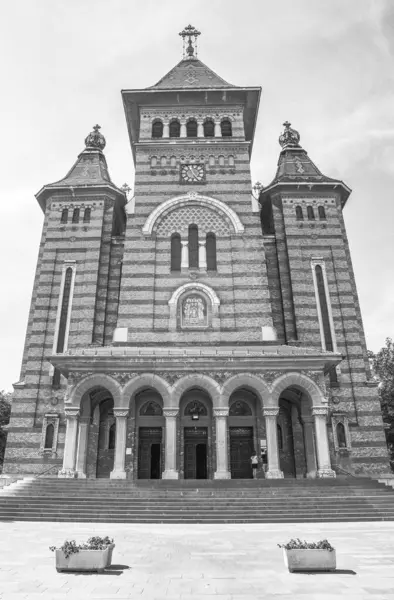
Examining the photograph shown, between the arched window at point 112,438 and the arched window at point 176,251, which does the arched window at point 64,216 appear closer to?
the arched window at point 176,251

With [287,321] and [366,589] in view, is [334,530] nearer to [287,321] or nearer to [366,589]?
Result: [366,589]

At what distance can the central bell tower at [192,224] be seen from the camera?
2703 centimetres

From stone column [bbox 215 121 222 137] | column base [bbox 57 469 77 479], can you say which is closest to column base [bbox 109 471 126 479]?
column base [bbox 57 469 77 479]

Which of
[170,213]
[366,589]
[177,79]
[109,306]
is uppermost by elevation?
[177,79]

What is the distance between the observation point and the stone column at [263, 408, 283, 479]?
2094 cm

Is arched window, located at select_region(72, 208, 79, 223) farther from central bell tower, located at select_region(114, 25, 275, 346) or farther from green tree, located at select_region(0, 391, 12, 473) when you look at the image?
green tree, located at select_region(0, 391, 12, 473)

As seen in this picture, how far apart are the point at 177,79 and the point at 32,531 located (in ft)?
108

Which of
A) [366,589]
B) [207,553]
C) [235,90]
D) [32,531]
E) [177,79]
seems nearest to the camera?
[366,589]

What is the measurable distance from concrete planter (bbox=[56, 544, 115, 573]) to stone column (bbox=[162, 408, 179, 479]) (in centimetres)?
1323

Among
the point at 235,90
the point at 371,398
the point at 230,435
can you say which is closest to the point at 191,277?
the point at 230,435

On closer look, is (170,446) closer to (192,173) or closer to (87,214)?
(87,214)

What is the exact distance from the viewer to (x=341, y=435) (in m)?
25.3

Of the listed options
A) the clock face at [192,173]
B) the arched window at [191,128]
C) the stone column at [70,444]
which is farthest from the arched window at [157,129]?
the stone column at [70,444]

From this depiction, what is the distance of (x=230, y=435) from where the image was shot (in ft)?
80.4
